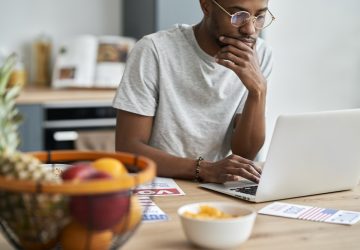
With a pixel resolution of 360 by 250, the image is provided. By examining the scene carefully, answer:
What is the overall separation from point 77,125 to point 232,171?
186 cm

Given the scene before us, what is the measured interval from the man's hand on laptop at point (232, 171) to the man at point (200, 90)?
0.15 metres

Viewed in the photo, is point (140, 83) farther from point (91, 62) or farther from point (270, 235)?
point (91, 62)

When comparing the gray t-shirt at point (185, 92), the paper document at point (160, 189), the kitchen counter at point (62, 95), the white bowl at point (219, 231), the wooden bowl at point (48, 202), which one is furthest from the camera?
the kitchen counter at point (62, 95)

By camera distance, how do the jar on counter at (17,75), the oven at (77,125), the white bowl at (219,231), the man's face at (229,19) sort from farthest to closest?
the jar on counter at (17,75), the oven at (77,125), the man's face at (229,19), the white bowl at (219,231)

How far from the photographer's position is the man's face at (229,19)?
1.74 meters

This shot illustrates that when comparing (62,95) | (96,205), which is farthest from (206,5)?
(62,95)

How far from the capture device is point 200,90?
195 centimetres

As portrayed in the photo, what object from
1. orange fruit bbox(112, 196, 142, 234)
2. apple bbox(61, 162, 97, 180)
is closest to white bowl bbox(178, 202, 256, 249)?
orange fruit bbox(112, 196, 142, 234)

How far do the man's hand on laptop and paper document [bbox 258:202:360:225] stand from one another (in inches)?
6.7

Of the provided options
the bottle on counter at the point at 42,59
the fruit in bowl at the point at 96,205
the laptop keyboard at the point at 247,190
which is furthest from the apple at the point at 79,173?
the bottle on counter at the point at 42,59

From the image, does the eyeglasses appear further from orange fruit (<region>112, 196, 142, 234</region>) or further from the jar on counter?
the jar on counter

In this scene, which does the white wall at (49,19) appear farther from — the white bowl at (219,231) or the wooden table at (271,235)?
the white bowl at (219,231)

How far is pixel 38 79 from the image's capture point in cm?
368

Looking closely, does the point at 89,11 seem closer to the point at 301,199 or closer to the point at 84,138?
the point at 84,138
